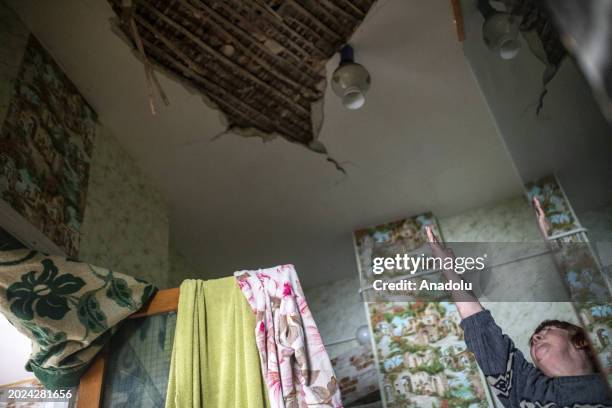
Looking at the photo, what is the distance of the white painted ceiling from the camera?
6.53 feet

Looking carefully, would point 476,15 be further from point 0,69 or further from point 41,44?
point 41,44

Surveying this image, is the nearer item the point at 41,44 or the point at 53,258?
the point at 53,258

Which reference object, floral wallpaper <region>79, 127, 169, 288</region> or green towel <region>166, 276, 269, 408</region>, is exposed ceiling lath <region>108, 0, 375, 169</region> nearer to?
floral wallpaper <region>79, 127, 169, 288</region>

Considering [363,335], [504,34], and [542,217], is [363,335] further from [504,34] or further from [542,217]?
[504,34]

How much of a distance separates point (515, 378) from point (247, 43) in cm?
152

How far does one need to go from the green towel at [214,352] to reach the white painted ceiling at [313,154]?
1121 millimetres

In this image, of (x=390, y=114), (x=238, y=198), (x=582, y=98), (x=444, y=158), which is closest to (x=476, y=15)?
(x=582, y=98)

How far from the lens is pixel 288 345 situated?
1227mm

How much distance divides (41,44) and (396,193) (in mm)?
2031

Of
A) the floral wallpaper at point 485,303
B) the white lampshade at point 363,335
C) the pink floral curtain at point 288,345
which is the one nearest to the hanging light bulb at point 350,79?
the floral wallpaper at point 485,303

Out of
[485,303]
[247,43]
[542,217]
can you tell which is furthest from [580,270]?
[247,43]

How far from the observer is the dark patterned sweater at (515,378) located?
2.39 ft

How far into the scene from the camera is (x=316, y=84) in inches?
87.4

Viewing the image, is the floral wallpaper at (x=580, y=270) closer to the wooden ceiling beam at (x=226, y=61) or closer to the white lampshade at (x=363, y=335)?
the wooden ceiling beam at (x=226, y=61)
